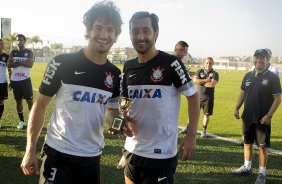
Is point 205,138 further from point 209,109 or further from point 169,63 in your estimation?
point 169,63

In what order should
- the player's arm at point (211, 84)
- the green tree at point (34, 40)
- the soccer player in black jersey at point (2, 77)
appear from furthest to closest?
the green tree at point (34, 40), the player's arm at point (211, 84), the soccer player in black jersey at point (2, 77)

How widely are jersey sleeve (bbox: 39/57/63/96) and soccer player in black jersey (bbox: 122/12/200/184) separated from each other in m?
0.85

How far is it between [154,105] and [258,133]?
3.20 m

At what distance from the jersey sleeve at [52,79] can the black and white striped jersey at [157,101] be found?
850 millimetres

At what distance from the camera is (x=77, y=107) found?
274 centimetres

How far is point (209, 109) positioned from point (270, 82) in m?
3.71

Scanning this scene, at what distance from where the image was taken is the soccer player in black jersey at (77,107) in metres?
2.70

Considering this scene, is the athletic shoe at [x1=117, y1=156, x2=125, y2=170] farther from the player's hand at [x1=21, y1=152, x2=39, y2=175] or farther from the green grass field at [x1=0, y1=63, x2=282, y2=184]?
the player's hand at [x1=21, y1=152, x2=39, y2=175]

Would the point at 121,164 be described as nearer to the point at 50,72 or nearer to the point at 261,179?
the point at 261,179

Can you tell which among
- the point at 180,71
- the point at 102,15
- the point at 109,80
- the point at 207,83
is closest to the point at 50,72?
the point at 109,80

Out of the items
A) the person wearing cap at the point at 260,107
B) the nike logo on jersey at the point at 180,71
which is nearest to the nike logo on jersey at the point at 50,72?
the nike logo on jersey at the point at 180,71

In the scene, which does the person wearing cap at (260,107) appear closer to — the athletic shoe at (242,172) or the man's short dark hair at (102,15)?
the athletic shoe at (242,172)

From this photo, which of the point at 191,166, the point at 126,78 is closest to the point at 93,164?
the point at 126,78

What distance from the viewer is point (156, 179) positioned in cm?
307
